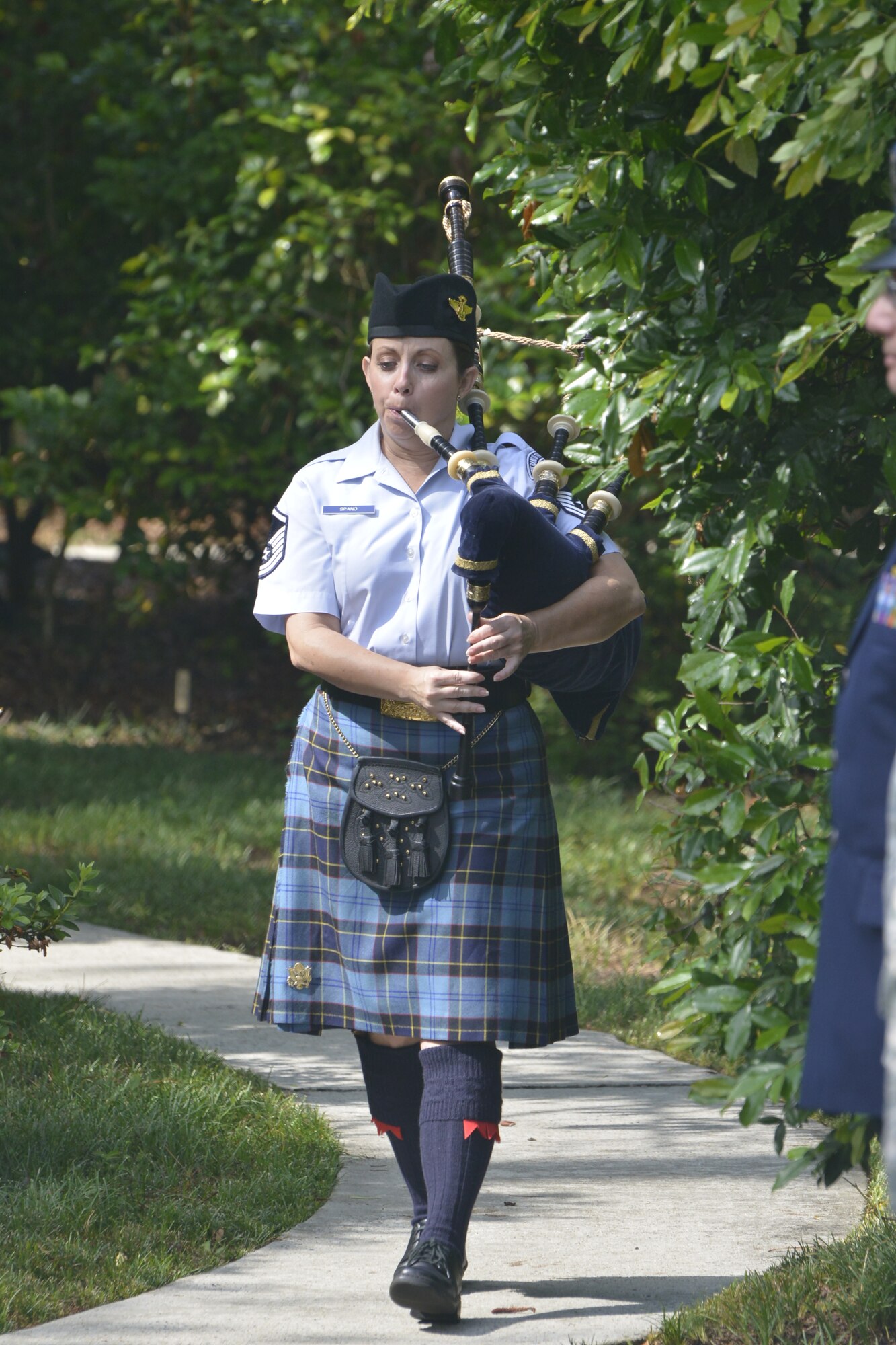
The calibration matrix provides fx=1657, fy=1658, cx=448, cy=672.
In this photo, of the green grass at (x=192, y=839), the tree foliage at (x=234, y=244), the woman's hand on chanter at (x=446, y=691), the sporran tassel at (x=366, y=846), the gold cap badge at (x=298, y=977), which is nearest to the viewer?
the woman's hand on chanter at (x=446, y=691)

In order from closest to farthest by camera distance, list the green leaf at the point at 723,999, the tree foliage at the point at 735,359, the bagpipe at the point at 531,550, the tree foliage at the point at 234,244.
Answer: the tree foliage at the point at 735,359
the green leaf at the point at 723,999
the bagpipe at the point at 531,550
the tree foliage at the point at 234,244

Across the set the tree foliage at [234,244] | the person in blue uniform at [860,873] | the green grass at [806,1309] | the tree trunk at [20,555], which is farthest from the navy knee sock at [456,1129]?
the tree trunk at [20,555]

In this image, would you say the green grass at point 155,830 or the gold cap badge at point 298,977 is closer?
the gold cap badge at point 298,977

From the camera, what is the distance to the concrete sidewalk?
3000mm

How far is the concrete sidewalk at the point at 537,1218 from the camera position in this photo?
3.00m

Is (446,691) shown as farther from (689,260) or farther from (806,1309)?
(806,1309)

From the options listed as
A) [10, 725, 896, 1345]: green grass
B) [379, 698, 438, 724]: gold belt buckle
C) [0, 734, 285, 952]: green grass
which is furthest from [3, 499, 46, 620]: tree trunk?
[379, 698, 438, 724]: gold belt buckle

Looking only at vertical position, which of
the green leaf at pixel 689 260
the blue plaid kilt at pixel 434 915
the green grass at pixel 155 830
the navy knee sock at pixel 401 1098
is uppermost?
the green leaf at pixel 689 260

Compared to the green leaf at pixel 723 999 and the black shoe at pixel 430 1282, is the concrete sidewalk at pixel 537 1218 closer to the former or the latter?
the black shoe at pixel 430 1282

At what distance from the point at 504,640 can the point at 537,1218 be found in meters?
1.41

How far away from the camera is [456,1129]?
299 centimetres

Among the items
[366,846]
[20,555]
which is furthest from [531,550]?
[20,555]

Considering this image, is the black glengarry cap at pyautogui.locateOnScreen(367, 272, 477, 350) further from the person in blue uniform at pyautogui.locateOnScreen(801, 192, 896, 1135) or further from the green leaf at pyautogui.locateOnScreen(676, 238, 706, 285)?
the person in blue uniform at pyautogui.locateOnScreen(801, 192, 896, 1135)

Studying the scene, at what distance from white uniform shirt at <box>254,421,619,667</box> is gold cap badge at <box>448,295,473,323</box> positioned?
0.79 ft
